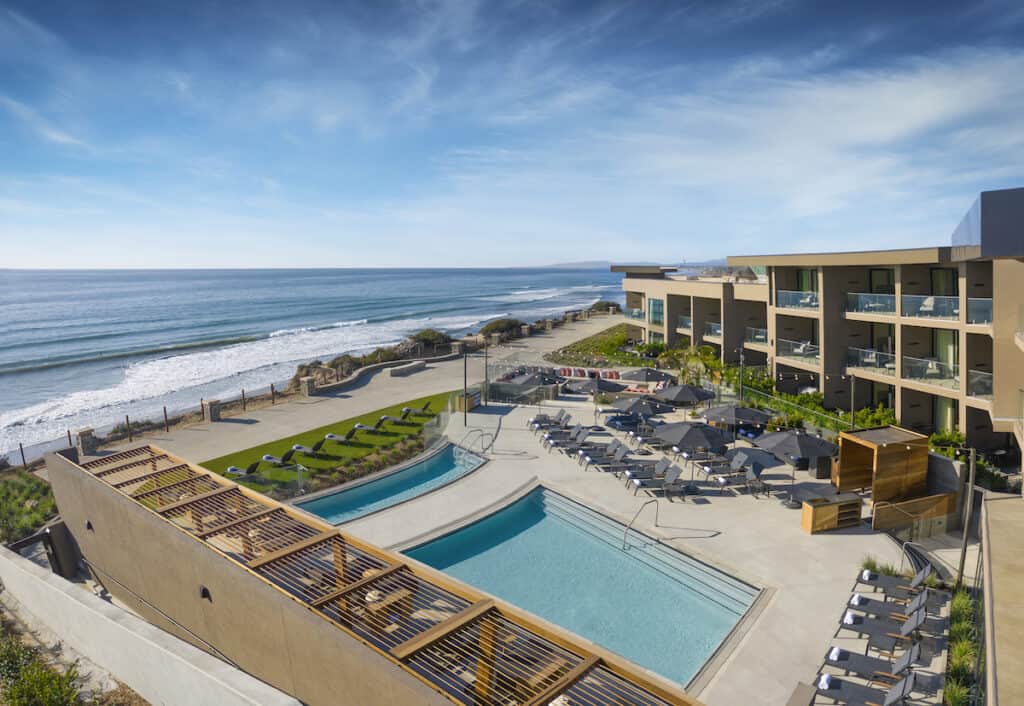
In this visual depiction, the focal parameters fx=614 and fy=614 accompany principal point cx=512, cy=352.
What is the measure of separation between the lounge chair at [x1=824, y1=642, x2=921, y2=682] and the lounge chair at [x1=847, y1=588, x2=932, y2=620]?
92 centimetres

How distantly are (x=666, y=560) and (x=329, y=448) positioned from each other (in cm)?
1415

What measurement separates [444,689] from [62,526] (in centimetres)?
1270

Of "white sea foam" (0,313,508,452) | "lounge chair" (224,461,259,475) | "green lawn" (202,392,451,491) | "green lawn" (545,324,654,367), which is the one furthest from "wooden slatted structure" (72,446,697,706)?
"white sea foam" (0,313,508,452)

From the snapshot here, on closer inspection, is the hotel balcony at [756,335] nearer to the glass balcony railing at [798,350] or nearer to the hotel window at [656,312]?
the glass balcony railing at [798,350]

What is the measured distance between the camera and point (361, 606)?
324 inches

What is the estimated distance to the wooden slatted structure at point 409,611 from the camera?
21.5ft

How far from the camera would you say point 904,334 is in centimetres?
2242

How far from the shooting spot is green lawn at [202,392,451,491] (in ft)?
66.2

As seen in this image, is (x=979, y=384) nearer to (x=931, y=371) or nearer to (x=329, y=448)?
(x=931, y=371)

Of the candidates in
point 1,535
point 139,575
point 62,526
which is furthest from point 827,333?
point 1,535

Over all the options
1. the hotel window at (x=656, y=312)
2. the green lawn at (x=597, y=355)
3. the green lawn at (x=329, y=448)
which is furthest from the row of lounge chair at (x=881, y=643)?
the hotel window at (x=656, y=312)

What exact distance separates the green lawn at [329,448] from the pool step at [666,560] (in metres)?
8.54

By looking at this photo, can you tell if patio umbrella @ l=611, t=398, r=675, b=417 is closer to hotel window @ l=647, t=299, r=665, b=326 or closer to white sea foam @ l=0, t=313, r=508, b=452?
hotel window @ l=647, t=299, r=665, b=326

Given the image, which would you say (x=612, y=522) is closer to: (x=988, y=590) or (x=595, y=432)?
(x=595, y=432)
